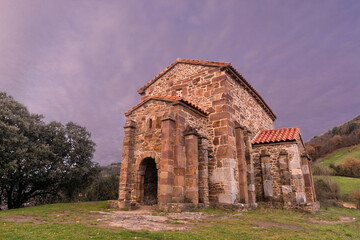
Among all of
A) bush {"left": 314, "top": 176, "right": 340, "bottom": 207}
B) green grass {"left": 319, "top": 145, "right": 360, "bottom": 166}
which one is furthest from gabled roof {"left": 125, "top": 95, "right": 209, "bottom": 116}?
green grass {"left": 319, "top": 145, "right": 360, "bottom": 166}

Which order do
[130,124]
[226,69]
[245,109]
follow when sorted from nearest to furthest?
[130,124]
[226,69]
[245,109]

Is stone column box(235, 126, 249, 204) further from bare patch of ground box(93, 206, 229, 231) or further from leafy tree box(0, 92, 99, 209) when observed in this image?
leafy tree box(0, 92, 99, 209)

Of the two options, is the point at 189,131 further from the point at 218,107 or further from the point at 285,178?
the point at 285,178

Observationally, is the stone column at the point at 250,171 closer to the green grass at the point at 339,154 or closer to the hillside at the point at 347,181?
the hillside at the point at 347,181

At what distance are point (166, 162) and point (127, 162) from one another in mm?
2988

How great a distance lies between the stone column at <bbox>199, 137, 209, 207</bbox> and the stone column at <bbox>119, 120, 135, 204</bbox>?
380cm

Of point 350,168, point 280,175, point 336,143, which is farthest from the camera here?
point 336,143

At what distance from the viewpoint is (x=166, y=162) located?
1009 cm

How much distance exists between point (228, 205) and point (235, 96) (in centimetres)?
707

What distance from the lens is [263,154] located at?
14.5m

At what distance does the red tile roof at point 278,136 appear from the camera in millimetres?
14492

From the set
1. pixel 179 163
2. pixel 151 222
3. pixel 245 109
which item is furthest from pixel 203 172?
pixel 245 109

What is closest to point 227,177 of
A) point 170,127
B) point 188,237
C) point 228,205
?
point 228,205

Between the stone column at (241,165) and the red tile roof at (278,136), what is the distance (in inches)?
112
